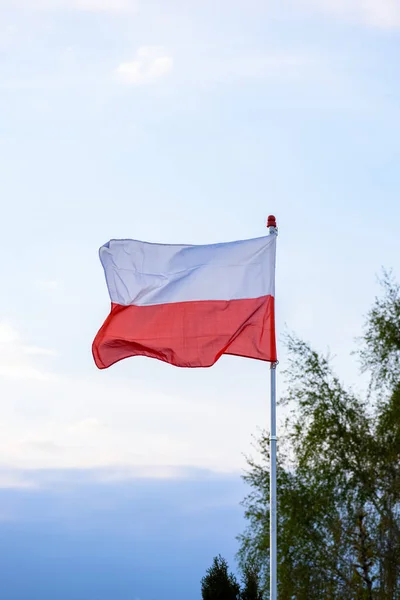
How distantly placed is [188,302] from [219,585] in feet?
35.6

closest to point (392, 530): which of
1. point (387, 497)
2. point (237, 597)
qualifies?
point (387, 497)

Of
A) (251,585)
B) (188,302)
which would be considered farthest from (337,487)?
(188,302)

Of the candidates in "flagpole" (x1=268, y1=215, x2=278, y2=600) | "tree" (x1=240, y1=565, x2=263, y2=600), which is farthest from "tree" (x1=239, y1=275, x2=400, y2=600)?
"flagpole" (x1=268, y1=215, x2=278, y2=600)

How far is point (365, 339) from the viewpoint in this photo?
22.0m

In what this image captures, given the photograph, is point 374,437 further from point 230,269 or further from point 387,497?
point 230,269

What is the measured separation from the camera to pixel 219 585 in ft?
A: 64.3

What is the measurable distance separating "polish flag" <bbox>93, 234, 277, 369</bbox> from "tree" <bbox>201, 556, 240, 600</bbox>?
10.7 m

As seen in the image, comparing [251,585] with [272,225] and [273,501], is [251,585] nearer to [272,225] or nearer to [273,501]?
[273,501]

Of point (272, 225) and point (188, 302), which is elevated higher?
point (272, 225)

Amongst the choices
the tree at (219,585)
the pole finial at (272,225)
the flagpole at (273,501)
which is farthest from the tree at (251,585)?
the pole finial at (272,225)

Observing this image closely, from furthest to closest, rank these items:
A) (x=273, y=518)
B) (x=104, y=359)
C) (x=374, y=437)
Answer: (x=374, y=437)
(x=104, y=359)
(x=273, y=518)

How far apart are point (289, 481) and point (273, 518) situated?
11.7 meters

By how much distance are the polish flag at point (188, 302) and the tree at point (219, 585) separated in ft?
35.0

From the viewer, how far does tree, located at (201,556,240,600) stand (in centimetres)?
1947
